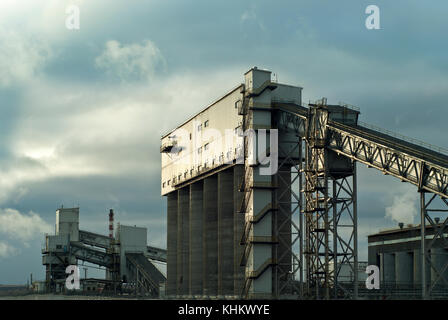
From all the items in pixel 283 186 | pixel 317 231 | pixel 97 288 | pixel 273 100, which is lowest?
pixel 97 288

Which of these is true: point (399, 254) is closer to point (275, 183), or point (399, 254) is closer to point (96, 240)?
point (275, 183)

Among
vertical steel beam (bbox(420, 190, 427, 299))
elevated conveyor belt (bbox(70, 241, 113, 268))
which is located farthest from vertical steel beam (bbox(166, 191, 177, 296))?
vertical steel beam (bbox(420, 190, 427, 299))

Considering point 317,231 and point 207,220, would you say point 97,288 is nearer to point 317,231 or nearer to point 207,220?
point 207,220

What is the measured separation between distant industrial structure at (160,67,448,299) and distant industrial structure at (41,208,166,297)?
38885 millimetres

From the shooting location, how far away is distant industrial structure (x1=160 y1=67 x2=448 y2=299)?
224ft

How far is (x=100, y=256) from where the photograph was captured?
153m

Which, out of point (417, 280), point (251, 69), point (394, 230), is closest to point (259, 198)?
point (251, 69)

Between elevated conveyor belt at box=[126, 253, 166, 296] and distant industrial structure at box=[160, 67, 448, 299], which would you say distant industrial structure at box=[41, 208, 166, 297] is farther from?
distant industrial structure at box=[160, 67, 448, 299]

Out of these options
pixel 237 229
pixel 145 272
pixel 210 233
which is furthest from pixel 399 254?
pixel 145 272

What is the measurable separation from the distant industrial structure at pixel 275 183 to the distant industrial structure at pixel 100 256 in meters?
38.9

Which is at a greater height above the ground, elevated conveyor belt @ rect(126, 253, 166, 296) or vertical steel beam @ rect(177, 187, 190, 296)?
vertical steel beam @ rect(177, 187, 190, 296)

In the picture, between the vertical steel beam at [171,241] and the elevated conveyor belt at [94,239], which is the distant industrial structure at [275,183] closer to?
the vertical steel beam at [171,241]

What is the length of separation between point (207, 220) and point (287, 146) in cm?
2284

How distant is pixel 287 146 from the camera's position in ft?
291
